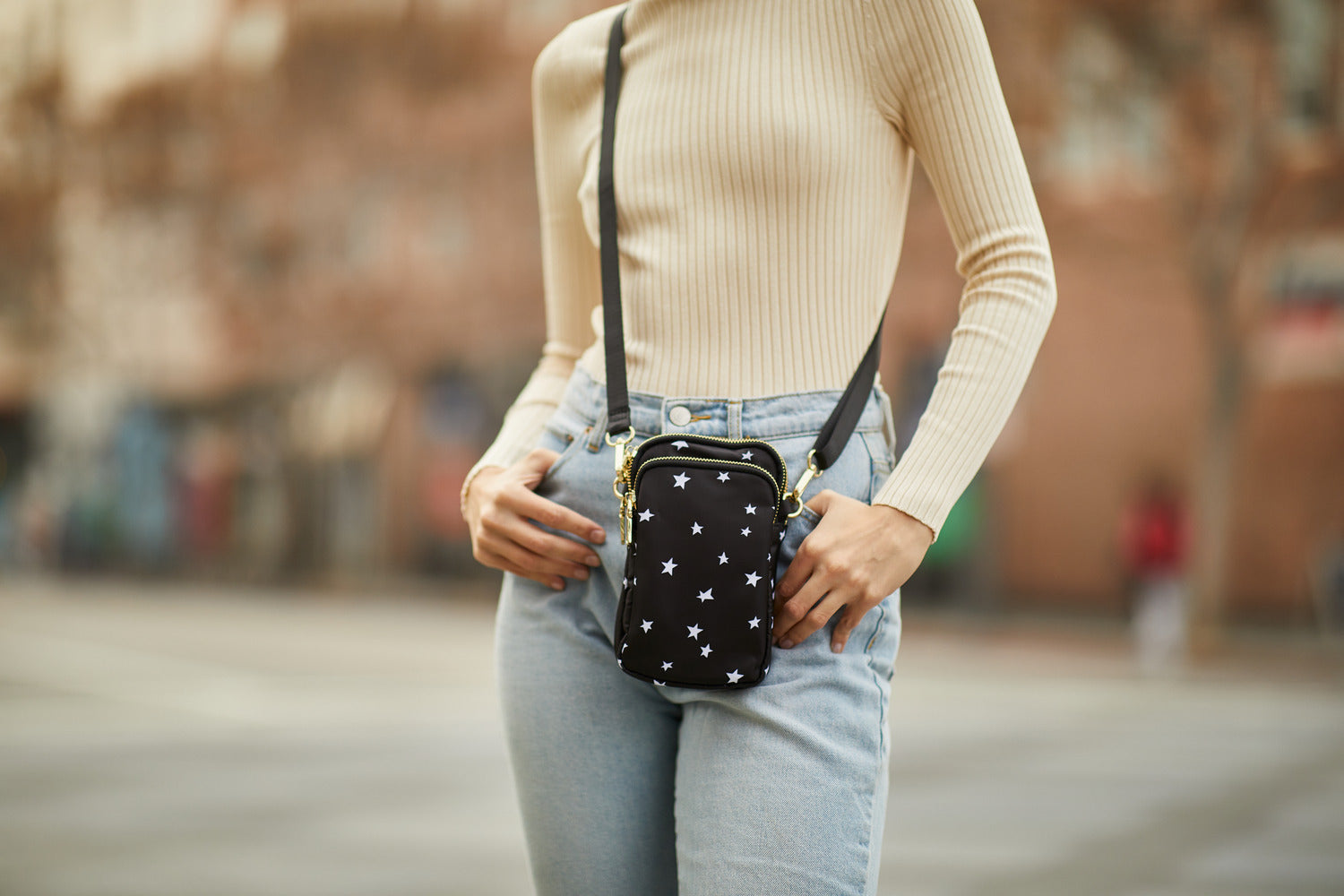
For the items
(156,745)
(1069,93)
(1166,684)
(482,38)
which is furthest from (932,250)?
(156,745)

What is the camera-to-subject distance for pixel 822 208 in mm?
1566

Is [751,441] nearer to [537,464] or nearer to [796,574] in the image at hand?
[796,574]

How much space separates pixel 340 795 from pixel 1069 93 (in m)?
11.9

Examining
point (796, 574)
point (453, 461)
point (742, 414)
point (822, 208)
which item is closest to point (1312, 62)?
point (453, 461)

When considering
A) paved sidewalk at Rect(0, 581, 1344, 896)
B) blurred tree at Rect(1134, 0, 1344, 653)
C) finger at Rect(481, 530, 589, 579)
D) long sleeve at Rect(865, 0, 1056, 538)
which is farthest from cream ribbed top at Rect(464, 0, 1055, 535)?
blurred tree at Rect(1134, 0, 1344, 653)

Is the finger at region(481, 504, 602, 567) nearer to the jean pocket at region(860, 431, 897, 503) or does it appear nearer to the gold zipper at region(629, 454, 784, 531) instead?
the gold zipper at region(629, 454, 784, 531)

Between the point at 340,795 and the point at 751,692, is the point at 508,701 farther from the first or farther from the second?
the point at 340,795

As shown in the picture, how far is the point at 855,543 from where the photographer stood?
4.73 feet

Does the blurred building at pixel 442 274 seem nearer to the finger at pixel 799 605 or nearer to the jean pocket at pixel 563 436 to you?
the jean pocket at pixel 563 436

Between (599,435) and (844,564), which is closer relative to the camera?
(844,564)

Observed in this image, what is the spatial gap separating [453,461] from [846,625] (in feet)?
87.4

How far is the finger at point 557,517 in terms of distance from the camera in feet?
5.18

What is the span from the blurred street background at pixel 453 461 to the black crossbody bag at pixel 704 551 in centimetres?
423

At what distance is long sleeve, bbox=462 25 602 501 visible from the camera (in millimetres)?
1817
